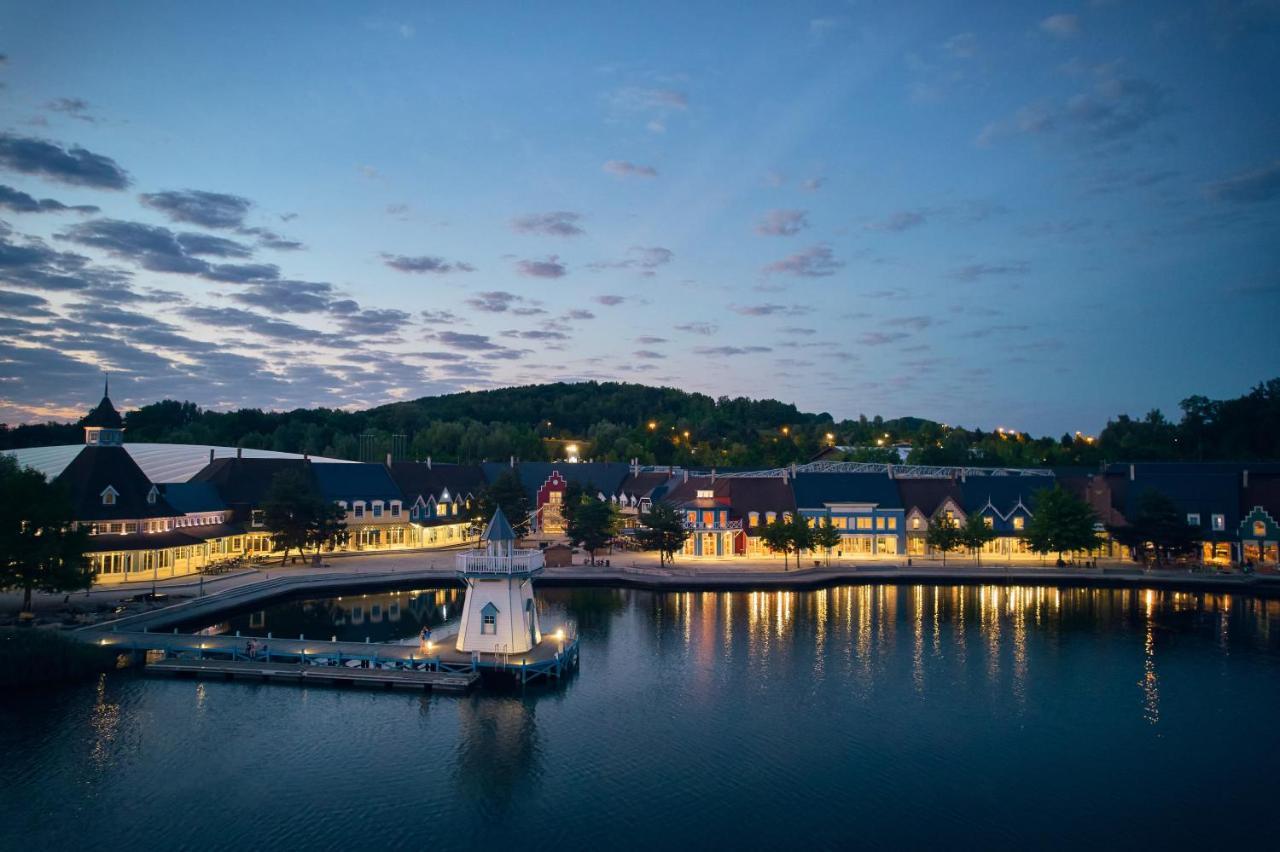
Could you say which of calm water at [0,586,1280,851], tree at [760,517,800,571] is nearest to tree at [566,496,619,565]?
tree at [760,517,800,571]

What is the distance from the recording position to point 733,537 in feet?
216

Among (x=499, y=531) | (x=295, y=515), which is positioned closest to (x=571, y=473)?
(x=295, y=515)

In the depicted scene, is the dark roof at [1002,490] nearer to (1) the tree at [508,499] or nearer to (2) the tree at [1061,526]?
(2) the tree at [1061,526]

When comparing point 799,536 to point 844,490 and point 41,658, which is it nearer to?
point 844,490

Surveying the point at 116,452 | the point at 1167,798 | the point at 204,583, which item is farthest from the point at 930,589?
the point at 116,452

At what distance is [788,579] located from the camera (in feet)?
178

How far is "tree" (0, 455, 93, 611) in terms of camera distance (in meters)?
39.4

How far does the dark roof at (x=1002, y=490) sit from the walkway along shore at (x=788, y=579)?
9.58m

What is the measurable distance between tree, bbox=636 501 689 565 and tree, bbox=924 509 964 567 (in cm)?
1852

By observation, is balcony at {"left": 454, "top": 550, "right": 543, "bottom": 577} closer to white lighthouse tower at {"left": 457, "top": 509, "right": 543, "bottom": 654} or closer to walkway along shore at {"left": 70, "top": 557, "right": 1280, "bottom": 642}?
white lighthouse tower at {"left": 457, "top": 509, "right": 543, "bottom": 654}

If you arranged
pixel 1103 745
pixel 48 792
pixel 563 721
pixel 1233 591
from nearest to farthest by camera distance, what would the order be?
pixel 48 792, pixel 1103 745, pixel 563 721, pixel 1233 591

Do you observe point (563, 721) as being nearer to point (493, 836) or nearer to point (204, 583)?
point (493, 836)

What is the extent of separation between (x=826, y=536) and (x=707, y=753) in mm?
38145

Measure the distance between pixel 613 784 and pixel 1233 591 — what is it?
48.0 meters
